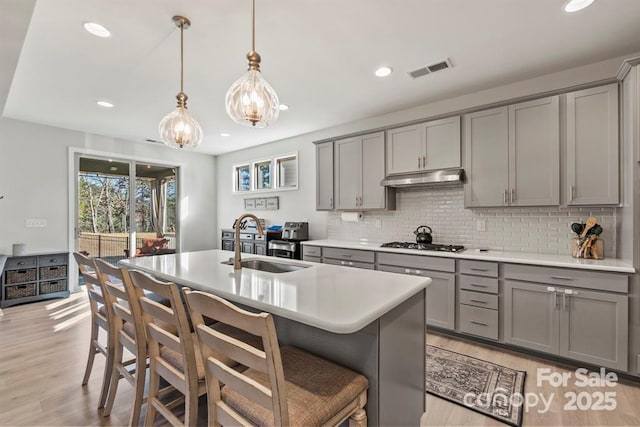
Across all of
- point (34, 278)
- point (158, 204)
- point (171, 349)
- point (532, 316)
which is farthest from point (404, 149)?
point (34, 278)

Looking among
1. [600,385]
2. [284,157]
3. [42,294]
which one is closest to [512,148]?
[600,385]

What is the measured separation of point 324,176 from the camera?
4.52 meters

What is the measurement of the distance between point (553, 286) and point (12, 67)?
5.06 meters

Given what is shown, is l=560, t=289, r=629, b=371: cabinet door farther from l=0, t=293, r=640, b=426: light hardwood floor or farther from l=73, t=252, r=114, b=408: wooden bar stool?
l=73, t=252, r=114, b=408: wooden bar stool

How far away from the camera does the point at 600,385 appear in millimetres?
2279

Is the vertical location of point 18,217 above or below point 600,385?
above

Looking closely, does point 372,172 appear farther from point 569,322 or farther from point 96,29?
point 96,29

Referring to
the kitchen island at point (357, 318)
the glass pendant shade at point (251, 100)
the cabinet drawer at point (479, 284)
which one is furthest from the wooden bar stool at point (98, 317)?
the cabinet drawer at point (479, 284)

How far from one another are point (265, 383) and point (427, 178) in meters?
2.85

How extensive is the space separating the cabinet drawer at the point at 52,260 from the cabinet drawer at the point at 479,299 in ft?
18.3

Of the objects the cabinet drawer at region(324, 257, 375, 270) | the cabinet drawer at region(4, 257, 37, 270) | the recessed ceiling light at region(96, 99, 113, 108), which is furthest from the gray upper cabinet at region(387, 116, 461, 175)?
the cabinet drawer at region(4, 257, 37, 270)

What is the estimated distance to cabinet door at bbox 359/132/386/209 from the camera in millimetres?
3906

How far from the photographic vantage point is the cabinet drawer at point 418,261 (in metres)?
3.07

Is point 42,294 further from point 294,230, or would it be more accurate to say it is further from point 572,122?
point 572,122
